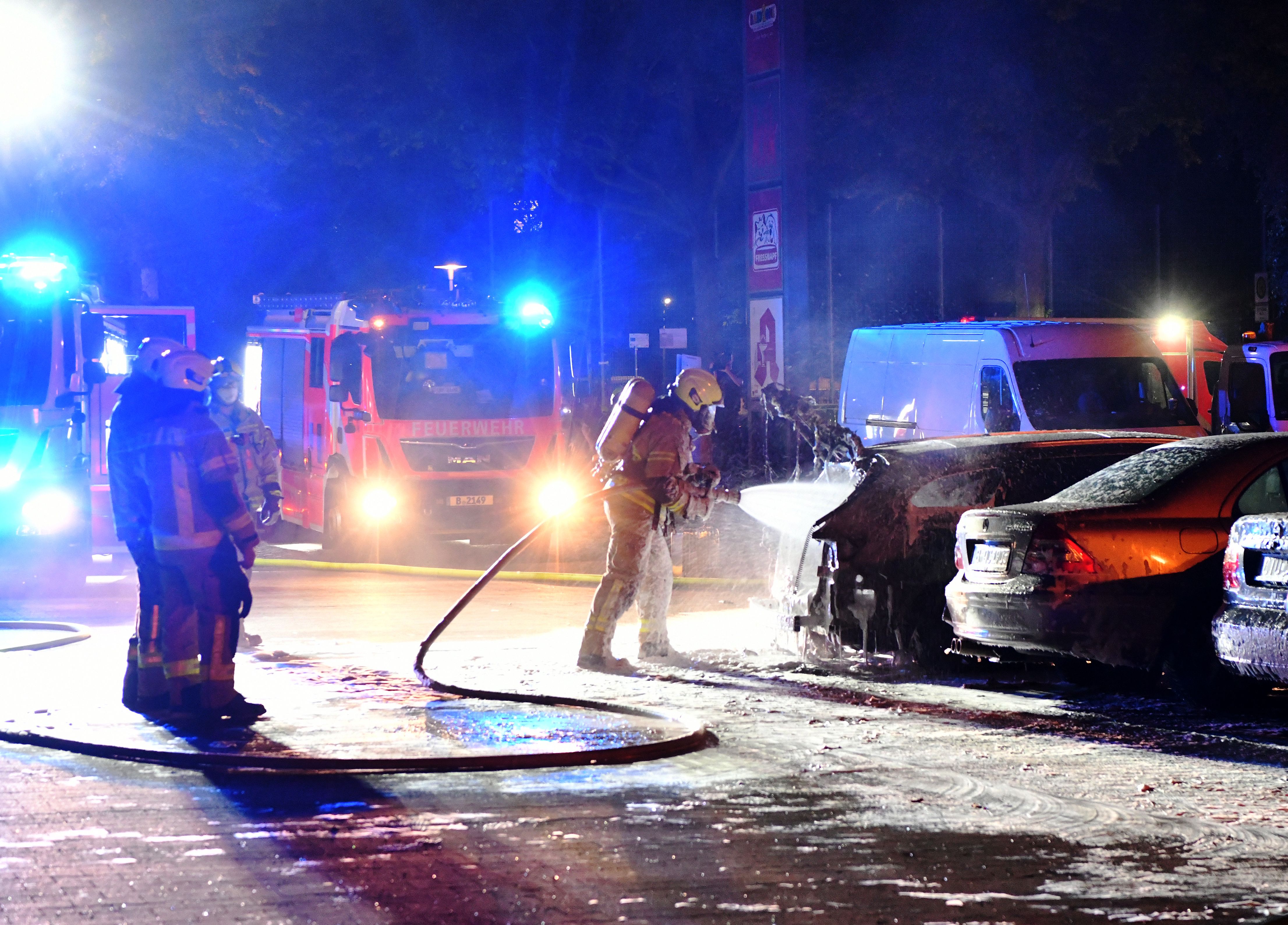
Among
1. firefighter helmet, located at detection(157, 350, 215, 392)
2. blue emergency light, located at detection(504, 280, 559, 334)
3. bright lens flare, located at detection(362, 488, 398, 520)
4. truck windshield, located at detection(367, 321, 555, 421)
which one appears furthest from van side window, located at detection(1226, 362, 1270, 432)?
firefighter helmet, located at detection(157, 350, 215, 392)

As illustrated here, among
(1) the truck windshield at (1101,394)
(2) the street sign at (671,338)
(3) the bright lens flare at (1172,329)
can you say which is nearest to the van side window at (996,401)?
(1) the truck windshield at (1101,394)

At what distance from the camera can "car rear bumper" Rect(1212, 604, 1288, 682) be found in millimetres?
7266

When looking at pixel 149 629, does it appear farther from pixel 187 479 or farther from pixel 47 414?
pixel 47 414

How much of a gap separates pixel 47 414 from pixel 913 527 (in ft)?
29.6

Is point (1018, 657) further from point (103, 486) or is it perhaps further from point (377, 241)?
point (377, 241)

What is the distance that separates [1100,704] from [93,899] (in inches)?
201

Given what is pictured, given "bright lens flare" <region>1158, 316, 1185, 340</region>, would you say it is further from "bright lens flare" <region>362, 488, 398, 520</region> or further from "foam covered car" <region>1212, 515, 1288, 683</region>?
"foam covered car" <region>1212, 515, 1288, 683</region>

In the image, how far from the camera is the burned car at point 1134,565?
811 centimetres

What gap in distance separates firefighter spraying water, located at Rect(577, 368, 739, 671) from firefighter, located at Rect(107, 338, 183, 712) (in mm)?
2543

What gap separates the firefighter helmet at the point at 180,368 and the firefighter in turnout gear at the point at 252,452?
2.54 m

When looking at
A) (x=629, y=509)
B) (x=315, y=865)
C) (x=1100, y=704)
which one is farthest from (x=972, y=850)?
(x=629, y=509)

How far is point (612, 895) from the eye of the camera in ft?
16.8

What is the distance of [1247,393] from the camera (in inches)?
730

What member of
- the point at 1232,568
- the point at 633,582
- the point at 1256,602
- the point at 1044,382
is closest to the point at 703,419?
the point at 633,582
